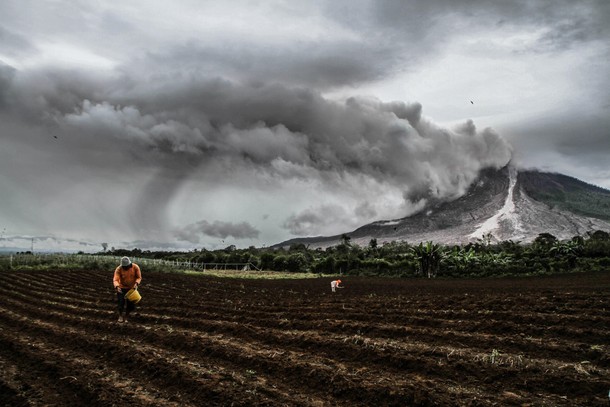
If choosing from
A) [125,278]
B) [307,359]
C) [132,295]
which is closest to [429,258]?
[132,295]

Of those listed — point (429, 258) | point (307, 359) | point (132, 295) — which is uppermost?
point (429, 258)

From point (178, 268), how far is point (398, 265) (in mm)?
27497

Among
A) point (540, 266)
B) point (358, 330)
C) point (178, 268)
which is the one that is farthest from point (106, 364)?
point (540, 266)

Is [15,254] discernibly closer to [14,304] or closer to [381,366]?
[14,304]

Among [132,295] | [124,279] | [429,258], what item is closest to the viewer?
[124,279]

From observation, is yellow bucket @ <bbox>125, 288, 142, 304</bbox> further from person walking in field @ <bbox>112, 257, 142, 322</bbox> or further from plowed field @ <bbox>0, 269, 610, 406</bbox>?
plowed field @ <bbox>0, 269, 610, 406</bbox>

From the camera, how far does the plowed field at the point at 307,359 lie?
7.25 meters

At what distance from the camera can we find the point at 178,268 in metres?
57.9

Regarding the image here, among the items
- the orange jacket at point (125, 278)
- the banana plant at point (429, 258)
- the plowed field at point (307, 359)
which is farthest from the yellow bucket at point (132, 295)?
the banana plant at point (429, 258)

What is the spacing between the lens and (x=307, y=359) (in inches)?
370

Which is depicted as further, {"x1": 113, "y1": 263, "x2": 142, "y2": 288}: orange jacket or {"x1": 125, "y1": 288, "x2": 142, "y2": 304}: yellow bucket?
{"x1": 125, "y1": 288, "x2": 142, "y2": 304}: yellow bucket

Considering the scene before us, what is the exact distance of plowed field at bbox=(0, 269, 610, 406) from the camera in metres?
7.25

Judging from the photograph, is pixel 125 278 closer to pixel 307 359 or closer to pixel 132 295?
pixel 132 295

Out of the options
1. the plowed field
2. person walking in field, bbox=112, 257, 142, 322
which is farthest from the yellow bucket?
the plowed field
